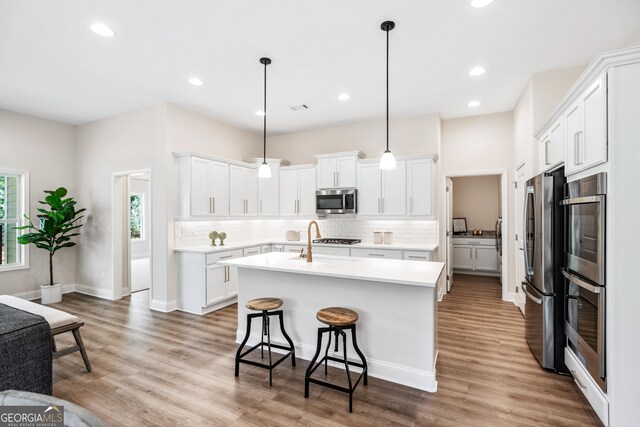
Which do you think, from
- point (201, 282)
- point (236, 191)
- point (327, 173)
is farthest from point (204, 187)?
point (327, 173)

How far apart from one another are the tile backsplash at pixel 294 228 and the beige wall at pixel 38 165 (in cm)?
247

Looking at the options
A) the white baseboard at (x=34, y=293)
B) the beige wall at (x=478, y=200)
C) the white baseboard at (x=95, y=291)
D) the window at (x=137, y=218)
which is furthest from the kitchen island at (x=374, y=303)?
the window at (x=137, y=218)

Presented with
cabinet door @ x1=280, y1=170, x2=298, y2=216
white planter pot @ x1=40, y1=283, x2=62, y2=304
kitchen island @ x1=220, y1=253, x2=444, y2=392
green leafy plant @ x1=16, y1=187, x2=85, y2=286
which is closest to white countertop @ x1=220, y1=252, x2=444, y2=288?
kitchen island @ x1=220, y1=253, x2=444, y2=392

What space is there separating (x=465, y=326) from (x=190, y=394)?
10.7ft

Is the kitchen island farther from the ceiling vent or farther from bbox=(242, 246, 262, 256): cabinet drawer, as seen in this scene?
the ceiling vent

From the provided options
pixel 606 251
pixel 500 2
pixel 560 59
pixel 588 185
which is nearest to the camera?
pixel 606 251

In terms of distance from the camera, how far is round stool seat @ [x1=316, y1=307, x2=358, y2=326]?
2453 mm

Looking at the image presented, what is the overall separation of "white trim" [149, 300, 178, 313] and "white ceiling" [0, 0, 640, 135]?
3024 mm

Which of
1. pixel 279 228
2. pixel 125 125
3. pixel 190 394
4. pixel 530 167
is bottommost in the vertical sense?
pixel 190 394

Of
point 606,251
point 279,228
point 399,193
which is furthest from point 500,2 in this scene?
point 279,228

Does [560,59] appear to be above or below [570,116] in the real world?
above

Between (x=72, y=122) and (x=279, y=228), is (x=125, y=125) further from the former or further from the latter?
(x=279, y=228)

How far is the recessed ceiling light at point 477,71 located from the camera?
3674mm

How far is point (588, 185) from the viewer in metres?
2.23
